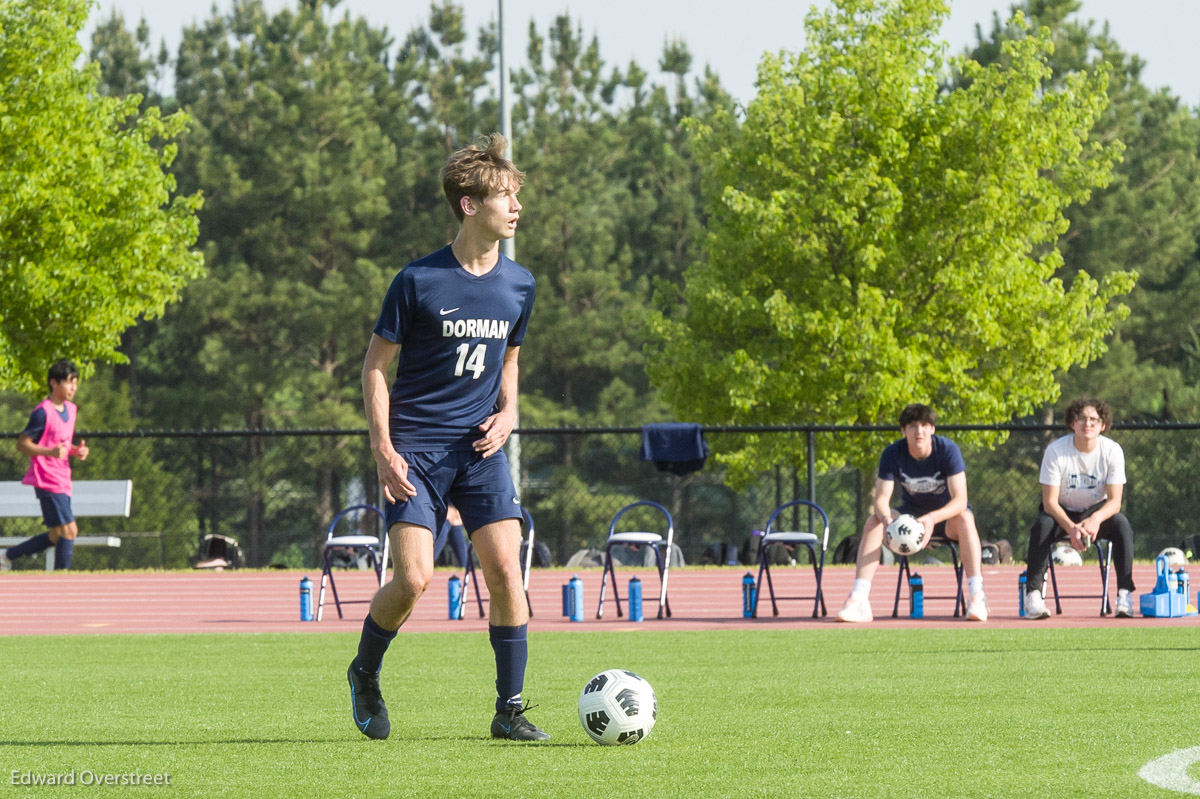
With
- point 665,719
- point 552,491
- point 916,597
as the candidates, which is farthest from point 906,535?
point 552,491

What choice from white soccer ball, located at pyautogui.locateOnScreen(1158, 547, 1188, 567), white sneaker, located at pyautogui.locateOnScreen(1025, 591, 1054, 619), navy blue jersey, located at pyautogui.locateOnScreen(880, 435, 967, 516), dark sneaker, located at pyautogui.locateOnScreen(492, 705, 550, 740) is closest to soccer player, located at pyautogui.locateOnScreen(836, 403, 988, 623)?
navy blue jersey, located at pyautogui.locateOnScreen(880, 435, 967, 516)

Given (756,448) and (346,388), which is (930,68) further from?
(346,388)

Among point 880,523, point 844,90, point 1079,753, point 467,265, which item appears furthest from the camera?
point 844,90

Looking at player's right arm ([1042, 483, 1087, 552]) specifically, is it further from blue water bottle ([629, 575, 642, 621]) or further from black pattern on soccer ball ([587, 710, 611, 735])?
black pattern on soccer ball ([587, 710, 611, 735])

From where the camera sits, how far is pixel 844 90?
2967cm

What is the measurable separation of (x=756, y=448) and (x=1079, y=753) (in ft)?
82.8

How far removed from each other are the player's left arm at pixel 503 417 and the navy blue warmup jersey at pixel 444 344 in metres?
0.05

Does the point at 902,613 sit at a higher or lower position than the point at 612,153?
lower

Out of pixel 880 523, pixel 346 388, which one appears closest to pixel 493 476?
pixel 880 523

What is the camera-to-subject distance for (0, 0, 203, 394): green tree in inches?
981

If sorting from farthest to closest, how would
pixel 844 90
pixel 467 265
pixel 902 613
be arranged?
pixel 844 90, pixel 902 613, pixel 467 265

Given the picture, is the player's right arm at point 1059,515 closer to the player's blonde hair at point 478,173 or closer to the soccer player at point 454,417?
the soccer player at point 454,417

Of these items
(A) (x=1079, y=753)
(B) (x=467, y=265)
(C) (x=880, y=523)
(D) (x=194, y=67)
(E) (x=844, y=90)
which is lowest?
(A) (x=1079, y=753)

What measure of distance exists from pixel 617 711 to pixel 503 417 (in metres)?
1.17
